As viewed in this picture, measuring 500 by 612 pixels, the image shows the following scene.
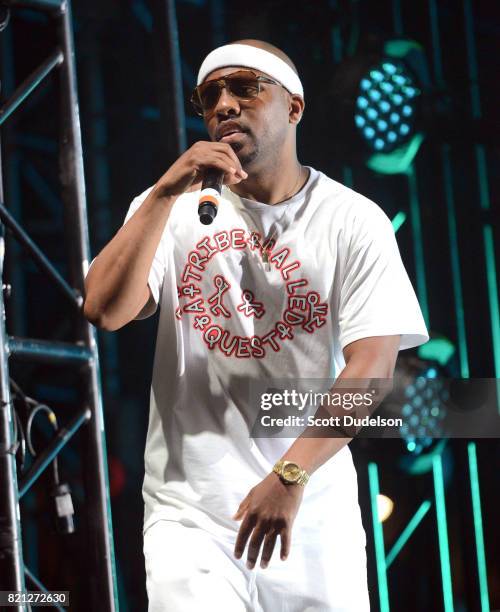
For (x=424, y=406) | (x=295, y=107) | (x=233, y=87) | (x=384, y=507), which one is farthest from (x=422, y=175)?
(x=233, y=87)

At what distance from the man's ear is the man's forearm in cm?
73

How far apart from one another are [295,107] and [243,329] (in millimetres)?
658

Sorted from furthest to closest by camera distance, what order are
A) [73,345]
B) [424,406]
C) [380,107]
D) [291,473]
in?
1. [380,107]
2. [424,406]
3. [73,345]
4. [291,473]

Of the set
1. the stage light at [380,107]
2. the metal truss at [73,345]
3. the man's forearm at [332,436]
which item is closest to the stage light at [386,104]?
the stage light at [380,107]

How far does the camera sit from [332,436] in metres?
2.07

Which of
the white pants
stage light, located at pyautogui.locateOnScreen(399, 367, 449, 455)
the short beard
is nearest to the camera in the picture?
the white pants

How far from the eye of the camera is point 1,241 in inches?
125

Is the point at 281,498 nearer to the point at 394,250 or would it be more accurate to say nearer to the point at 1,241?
the point at 394,250

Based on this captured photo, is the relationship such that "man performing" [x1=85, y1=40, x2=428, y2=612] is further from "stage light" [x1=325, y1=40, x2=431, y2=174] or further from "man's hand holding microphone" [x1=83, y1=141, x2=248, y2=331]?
"stage light" [x1=325, y1=40, x2=431, y2=174]

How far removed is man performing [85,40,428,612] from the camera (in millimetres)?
2117

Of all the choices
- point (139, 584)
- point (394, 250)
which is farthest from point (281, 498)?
point (139, 584)

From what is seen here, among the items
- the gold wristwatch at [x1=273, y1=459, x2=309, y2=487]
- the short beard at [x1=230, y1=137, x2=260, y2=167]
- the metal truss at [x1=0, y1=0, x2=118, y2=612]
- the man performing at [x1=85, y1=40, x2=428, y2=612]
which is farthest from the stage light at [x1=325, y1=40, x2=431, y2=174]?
the gold wristwatch at [x1=273, y1=459, x2=309, y2=487]

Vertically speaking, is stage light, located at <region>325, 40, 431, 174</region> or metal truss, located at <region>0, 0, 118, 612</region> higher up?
stage light, located at <region>325, 40, 431, 174</region>

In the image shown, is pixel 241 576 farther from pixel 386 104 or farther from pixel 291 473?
pixel 386 104
